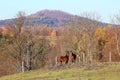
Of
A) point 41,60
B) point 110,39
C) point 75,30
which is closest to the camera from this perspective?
point 41,60

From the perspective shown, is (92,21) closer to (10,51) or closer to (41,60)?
(41,60)

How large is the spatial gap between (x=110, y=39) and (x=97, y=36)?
5307 millimetres

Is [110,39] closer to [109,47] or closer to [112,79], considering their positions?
[109,47]

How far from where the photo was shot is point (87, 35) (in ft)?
230

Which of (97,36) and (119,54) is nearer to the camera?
(119,54)

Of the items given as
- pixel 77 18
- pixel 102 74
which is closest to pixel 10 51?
pixel 77 18

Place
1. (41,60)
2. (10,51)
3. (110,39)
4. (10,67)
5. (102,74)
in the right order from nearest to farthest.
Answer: (102,74) → (10,51) → (10,67) → (41,60) → (110,39)

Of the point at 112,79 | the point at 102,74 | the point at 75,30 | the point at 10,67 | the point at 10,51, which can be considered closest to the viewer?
the point at 112,79

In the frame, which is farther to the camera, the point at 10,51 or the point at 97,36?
the point at 97,36

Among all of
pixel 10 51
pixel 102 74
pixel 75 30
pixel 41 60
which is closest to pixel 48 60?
pixel 41 60

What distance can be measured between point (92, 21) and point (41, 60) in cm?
1528

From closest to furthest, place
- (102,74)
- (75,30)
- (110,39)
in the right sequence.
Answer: (102,74), (75,30), (110,39)

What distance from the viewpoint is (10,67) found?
65250 mm

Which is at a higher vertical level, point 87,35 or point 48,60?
point 87,35
